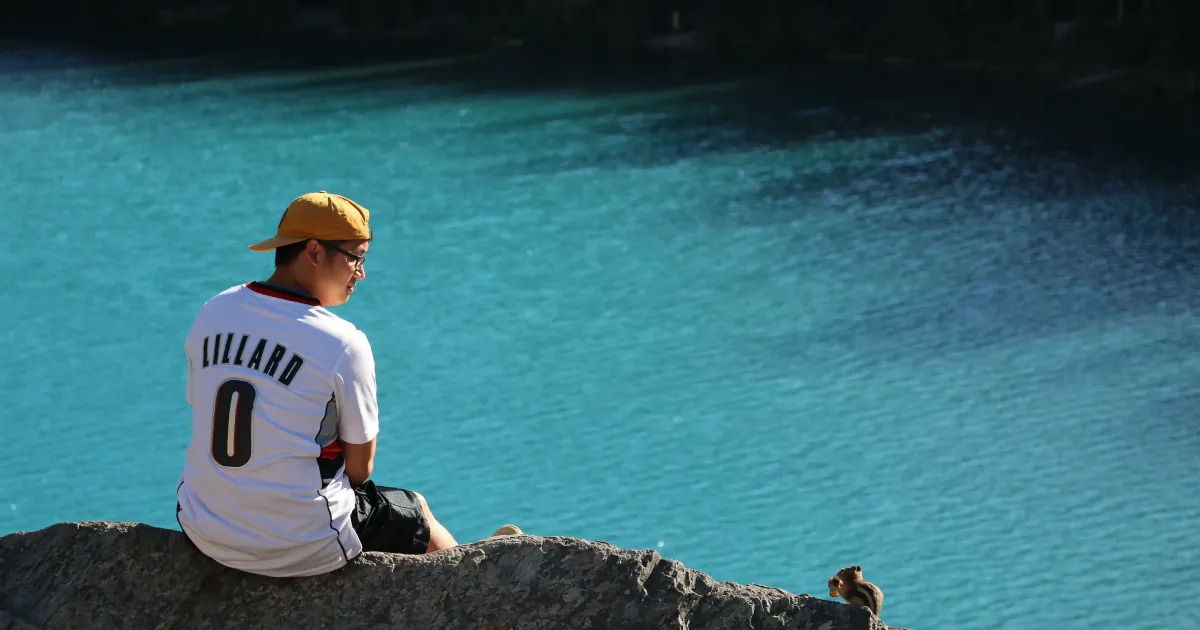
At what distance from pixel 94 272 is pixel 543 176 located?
11.6 feet

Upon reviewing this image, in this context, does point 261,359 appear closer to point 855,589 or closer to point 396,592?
point 396,592

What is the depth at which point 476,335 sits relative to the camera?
27.1ft

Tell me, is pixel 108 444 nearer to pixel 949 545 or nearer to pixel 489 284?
pixel 489 284

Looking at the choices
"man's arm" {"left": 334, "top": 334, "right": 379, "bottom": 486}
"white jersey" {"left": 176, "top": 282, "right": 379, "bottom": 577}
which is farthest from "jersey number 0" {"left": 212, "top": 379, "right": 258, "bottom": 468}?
"man's arm" {"left": 334, "top": 334, "right": 379, "bottom": 486}

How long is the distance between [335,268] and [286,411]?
26 cm

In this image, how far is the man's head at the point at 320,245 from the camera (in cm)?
233

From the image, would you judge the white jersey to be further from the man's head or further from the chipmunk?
the chipmunk

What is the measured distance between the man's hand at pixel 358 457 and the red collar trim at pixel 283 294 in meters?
0.24

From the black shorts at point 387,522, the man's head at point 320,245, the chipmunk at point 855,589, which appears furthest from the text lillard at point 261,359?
the chipmunk at point 855,589

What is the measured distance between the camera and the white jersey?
2.25 metres

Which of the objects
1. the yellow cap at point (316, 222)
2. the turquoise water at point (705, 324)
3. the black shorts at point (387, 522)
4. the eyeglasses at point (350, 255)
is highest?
the yellow cap at point (316, 222)

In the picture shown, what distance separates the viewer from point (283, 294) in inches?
90.9

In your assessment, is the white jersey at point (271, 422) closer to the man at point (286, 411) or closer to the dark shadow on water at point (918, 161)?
the man at point (286, 411)

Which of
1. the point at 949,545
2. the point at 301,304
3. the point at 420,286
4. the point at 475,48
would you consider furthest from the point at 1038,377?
the point at 475,48
